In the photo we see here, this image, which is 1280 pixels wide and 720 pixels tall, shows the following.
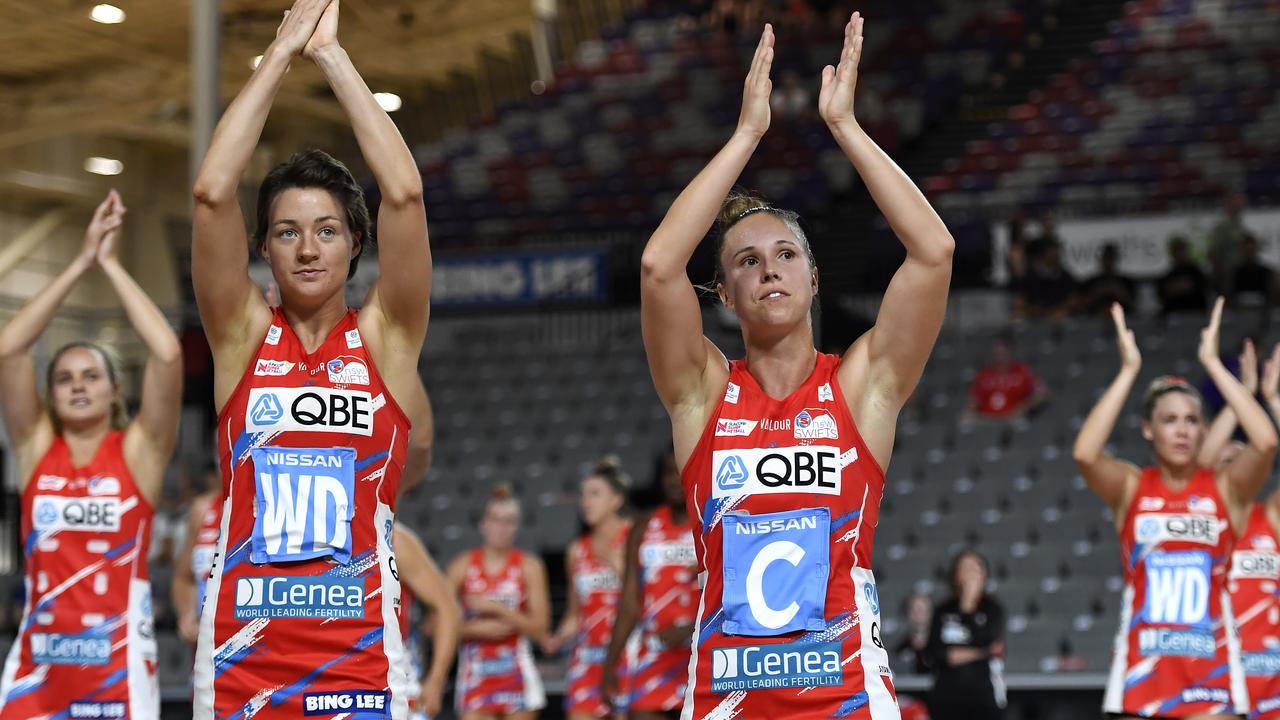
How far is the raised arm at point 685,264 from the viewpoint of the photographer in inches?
138

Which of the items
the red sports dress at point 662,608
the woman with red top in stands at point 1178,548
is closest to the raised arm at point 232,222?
the woman with red top in stands at point 1178,548

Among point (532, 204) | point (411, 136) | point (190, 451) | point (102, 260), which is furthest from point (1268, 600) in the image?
point (411, 136)

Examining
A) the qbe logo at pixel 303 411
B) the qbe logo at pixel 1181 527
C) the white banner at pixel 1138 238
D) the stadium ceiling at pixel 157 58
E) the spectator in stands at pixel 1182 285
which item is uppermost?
the stadium ceiling at pixel 157 58

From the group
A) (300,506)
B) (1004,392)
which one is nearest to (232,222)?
(300,506)

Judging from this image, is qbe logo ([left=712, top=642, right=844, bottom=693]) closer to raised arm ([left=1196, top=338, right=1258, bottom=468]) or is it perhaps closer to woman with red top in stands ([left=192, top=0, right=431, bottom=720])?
woman with red top in stands ([left=192, top=0, right=431, bottom=720])

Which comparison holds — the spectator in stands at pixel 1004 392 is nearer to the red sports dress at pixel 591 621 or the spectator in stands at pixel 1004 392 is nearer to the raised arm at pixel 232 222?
the red sports dress at pixel 591 621

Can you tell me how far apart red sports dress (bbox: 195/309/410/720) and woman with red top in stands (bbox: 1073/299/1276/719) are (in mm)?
3606

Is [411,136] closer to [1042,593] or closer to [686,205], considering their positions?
[1042,593]

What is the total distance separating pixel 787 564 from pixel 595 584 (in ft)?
21.7

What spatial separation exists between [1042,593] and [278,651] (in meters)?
8.49

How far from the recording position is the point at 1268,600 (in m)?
7.64

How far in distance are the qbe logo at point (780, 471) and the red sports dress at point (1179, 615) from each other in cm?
333

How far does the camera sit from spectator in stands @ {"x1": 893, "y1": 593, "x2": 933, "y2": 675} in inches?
376

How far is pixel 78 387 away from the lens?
5488 mm
